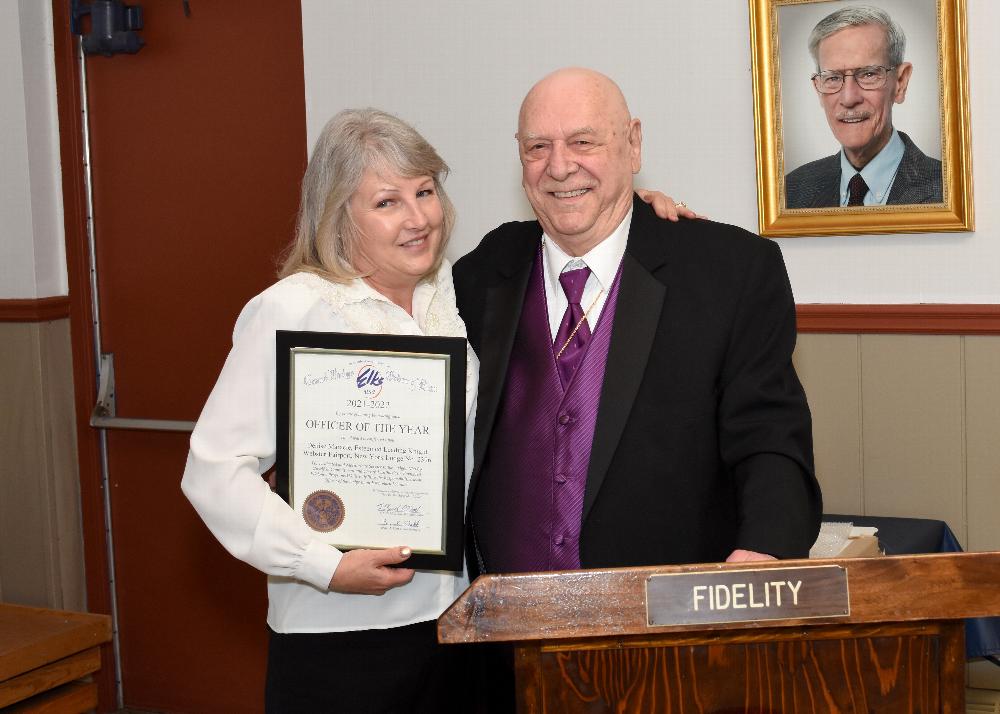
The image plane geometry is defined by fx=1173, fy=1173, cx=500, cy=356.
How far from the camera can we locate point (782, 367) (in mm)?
1915

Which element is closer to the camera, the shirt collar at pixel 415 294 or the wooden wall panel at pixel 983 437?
the shirt collar at pixel 415 294

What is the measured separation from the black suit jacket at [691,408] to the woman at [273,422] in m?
0.19

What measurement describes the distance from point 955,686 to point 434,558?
0.93 metres

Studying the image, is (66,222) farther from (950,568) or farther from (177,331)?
(950,568)

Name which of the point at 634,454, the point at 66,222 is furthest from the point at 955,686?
the point at 66,222

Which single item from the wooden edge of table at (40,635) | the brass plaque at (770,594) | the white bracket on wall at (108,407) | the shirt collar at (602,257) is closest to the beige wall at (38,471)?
the white bracket on wall at (108,407)

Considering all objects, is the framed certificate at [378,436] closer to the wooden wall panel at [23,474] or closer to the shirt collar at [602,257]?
the shirt collar at [602,257]

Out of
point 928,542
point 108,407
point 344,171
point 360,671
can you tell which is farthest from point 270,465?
point 108,407

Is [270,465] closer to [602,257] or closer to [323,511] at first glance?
[323,511]

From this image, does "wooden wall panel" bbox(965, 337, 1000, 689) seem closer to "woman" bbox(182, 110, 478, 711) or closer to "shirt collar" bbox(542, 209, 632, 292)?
"shirt collar" bbox(542, 209, 632, 292)

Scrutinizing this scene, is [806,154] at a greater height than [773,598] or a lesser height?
greater

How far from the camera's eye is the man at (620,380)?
1906mm

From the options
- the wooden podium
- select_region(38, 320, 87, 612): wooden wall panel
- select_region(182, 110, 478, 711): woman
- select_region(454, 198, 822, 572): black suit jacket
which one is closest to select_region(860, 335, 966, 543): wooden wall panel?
select_region(454, 198, 822, 572): black suit jacket

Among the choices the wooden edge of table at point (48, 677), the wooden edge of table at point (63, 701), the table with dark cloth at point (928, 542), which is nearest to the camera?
the table with dark cloth at point (928, 542)
